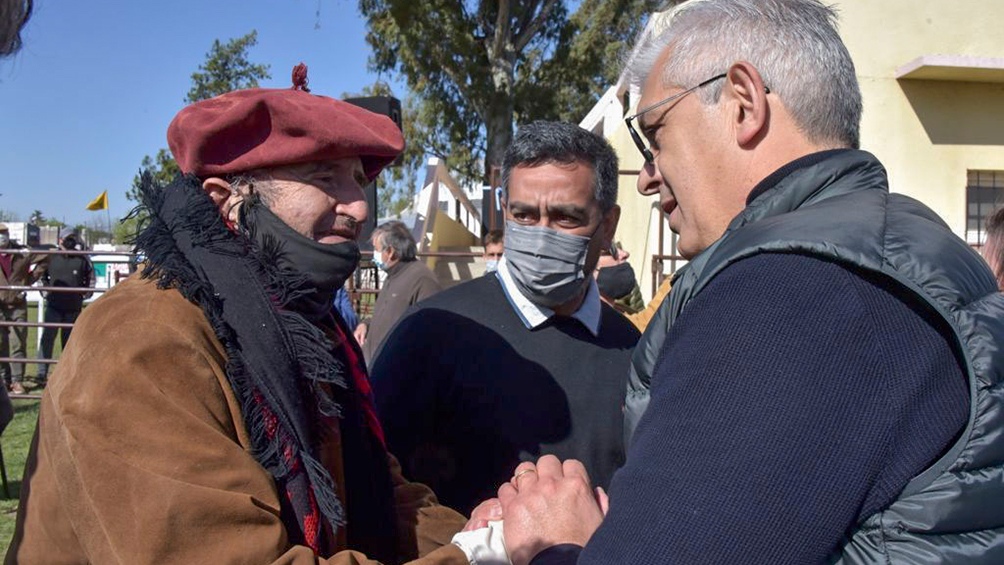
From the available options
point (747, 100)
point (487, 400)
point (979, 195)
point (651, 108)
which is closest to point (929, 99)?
point (979, 195)

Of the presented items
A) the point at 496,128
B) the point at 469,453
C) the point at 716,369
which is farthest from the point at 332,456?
the point at 496,128

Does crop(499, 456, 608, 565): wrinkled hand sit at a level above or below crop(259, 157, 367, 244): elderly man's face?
below

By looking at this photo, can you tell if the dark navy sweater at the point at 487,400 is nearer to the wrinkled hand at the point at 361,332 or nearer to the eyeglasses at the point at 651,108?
the eyeglasses at the point at 651,108

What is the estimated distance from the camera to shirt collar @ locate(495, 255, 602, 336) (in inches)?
104

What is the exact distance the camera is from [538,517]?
157cm

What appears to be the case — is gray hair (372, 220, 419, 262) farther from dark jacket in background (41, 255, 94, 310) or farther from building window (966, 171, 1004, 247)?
building window (966, 171, 1004, 247)

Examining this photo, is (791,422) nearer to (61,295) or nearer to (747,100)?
(747,100)

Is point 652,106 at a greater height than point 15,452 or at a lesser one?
greater

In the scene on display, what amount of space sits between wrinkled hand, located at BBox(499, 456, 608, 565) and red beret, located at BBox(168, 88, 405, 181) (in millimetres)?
809

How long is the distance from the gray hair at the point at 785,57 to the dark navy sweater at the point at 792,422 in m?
0.40

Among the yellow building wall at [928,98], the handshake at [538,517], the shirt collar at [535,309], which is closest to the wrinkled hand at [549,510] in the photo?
the handshake at [538,517]

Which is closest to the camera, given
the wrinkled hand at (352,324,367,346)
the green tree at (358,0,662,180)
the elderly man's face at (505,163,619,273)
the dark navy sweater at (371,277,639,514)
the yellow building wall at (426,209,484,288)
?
the dark navy sweater at (371,277,639,514)

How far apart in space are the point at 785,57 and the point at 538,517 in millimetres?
912

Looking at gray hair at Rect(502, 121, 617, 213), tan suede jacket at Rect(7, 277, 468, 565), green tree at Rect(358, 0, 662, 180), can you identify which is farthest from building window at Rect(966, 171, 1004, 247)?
green tree at Rect(358, 0, 662, 180)
